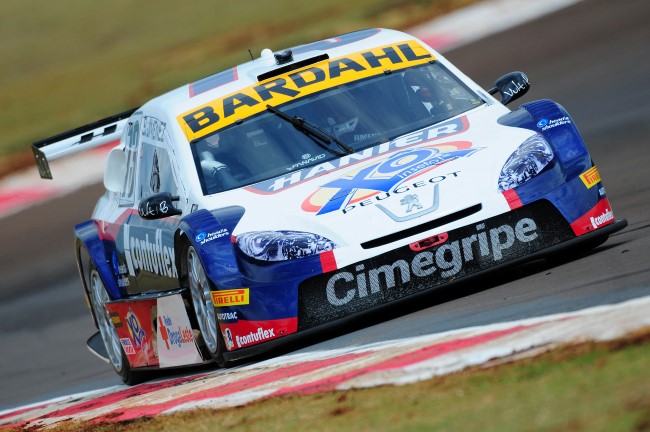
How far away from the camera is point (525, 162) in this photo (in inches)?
249

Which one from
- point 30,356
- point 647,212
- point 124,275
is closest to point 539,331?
point 647,212

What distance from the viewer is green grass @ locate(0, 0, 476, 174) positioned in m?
18.1

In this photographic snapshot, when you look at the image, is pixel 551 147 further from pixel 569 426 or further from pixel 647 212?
pixel 569 426

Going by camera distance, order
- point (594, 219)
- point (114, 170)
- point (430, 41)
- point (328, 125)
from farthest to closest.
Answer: point (430, 41), point (114, 170), point (328, 125), point (594, 219)

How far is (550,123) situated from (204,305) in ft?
6.39

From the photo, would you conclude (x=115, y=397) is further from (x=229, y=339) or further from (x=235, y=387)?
(x=235, y=387)

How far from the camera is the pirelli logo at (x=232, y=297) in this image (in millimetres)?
6094

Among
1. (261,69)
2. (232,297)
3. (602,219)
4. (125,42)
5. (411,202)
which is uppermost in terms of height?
(125,42)

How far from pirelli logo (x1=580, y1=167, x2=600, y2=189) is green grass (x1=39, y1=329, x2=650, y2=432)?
7.56 ft

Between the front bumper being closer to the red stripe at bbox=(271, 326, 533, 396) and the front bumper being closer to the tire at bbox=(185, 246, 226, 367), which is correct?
the tire at bbox=(185, 246, 226, 367)

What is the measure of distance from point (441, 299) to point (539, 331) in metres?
1.90

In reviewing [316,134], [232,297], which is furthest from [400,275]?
[316,134]

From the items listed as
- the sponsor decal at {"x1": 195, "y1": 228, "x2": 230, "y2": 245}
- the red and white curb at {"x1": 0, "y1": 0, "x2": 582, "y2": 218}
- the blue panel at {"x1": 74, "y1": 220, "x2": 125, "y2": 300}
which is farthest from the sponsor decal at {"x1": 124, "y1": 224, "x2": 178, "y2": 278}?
the red and white curb at {"x1": 0, "y1": 0, "x2": 582, "y2": 218}

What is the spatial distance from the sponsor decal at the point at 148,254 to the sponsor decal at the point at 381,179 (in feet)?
3.39
